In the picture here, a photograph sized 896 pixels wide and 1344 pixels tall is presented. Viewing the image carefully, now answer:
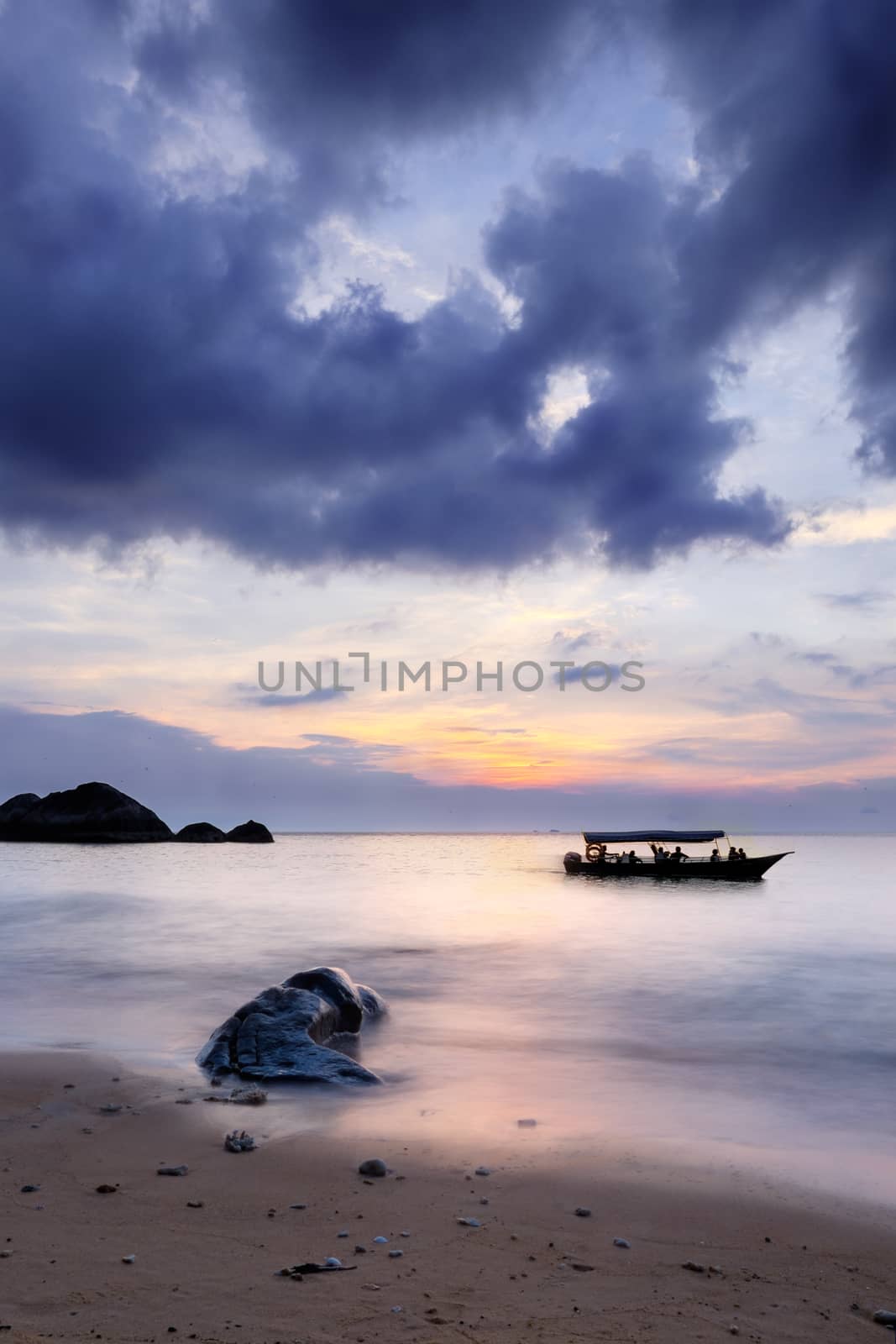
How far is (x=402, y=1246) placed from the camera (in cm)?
612

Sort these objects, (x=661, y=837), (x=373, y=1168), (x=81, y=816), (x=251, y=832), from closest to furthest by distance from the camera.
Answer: (x=373, y=1168) → (x=661, y=837) → (x=81, y=816) → (x=251, y=832)

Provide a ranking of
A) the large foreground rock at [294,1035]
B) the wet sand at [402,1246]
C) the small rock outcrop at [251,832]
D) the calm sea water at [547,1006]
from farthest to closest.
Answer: the small rock outcrop at [251,832] → the large foreground rock at [294,1035] → the calm sea water at [547,1006] → the wet sand at [402,1246]

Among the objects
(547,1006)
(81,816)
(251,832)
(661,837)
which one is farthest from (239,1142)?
(251,832)

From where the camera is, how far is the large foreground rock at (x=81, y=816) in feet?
383

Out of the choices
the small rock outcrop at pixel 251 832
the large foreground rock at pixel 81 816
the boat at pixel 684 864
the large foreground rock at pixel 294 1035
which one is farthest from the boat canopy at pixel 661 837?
the small rock outcrop at pixel 251 832

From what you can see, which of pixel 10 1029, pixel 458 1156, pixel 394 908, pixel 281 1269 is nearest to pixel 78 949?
pixel 10 1029

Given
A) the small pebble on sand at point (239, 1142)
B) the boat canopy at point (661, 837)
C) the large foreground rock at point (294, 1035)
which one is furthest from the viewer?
the boat canopy at point (661, 837)

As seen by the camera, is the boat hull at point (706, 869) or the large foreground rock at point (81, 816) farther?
the large foreground rock at point (81, 816)

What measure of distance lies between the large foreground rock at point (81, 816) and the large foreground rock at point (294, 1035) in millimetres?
111665

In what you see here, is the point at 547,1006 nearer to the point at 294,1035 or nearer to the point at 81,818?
the point at 294,1035

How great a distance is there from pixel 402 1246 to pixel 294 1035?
6.12 m

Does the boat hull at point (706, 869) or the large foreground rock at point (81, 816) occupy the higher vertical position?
the large foreground rock at point (81, 816)

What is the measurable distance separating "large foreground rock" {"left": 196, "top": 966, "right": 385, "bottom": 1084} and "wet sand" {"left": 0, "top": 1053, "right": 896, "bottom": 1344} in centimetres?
213

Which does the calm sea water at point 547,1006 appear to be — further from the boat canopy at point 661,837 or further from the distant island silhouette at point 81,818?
the distant island silhouette at point 81,818
